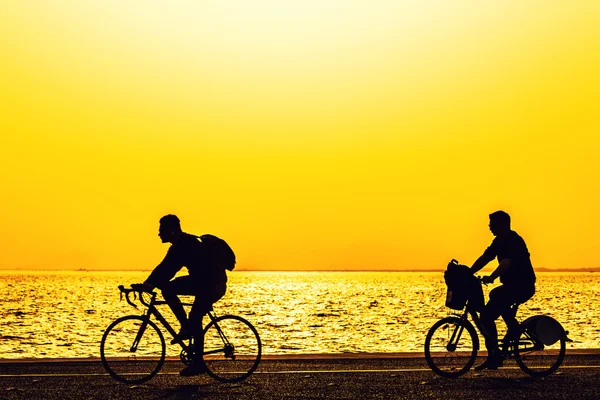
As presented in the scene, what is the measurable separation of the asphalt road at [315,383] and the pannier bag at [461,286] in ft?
3.14

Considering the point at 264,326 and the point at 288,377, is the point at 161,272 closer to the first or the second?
the point at 288,377

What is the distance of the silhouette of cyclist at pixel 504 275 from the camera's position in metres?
11.2

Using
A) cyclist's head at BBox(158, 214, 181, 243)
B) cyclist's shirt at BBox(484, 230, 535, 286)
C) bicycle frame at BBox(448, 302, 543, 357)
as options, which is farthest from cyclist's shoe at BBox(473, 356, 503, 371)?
cyclist's head at BBox(158, 214, 181, 243)

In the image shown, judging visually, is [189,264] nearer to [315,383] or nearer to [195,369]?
[195,369]

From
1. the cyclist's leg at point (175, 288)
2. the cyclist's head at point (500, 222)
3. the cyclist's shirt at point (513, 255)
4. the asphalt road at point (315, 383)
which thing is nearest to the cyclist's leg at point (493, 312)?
the cyclist's shirt at point (513, 255)

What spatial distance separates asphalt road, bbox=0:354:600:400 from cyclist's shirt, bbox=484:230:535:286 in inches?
49.7

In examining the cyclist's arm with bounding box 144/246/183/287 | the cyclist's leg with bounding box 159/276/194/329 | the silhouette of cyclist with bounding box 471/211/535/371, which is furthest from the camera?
the silhouette of cyclist with bounding box 471/211/535/371

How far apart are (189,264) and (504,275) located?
3.96 meters

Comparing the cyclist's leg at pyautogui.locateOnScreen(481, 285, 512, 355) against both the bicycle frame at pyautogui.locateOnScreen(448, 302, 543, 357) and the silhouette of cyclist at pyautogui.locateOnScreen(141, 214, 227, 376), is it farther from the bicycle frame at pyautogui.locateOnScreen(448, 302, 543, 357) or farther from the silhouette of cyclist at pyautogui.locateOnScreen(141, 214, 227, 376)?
the silhouette of cyclist at pyautogui.locateOnScreen(141, 214, 227, 376)

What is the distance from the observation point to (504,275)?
1125 centimetres

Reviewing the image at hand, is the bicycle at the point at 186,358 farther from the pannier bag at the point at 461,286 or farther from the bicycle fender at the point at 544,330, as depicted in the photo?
the bicycle fender at the point at 544,330

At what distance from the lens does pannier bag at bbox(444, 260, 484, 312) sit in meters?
11.3

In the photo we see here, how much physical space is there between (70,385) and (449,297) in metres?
4.83

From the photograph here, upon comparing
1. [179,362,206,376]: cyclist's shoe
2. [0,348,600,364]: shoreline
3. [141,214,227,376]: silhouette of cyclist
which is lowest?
[0,348,600,364]: shoreline
